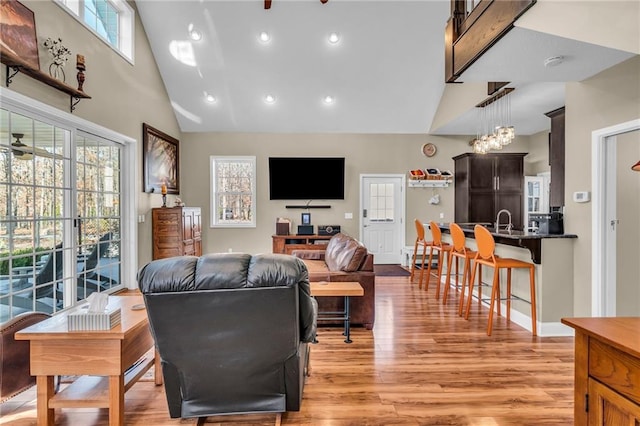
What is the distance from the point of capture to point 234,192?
286 inches

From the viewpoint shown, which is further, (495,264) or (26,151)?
(495,264)

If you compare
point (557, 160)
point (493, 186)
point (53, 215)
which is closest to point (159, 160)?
point (53, 215)

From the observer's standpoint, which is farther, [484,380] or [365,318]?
[365,318]

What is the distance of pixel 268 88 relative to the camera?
6367 millimetres

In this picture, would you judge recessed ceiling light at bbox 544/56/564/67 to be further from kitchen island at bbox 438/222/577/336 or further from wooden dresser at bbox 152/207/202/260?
wooden dresser at bbox 152/207/202/260

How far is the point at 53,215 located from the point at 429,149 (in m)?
6.53

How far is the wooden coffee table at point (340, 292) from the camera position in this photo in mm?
3073

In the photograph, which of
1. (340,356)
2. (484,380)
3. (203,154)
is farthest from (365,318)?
(203,154)

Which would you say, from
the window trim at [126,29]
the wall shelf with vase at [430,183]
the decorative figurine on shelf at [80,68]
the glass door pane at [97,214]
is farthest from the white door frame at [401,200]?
the decorative figurine on shelf at [80,68]

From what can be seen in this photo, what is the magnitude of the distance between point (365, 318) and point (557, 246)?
205cm

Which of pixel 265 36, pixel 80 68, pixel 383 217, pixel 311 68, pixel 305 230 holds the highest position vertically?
pixel 265 36

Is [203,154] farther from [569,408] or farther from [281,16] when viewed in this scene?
[569,408]

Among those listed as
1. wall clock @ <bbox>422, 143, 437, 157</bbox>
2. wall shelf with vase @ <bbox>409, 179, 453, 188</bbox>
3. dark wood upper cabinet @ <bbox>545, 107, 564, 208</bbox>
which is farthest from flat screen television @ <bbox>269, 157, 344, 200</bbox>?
dark wood upper cabinet @ <bbox>545, 107, 564, 208</bbox>

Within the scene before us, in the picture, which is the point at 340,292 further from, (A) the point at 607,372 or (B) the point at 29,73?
(B) the point at 29,73
